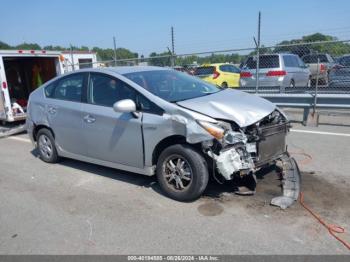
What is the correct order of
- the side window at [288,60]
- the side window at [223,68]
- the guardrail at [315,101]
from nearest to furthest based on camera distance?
the guardrail at [315,101]
the side window at [288,60]
the side window at [223,68]

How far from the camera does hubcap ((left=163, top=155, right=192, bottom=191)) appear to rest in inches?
164

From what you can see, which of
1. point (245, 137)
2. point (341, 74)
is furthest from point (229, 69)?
point (245, 137)

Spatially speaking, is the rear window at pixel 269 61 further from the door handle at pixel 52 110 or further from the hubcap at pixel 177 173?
the hubcap at pixel 177 173

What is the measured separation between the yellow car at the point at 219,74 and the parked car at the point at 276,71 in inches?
101

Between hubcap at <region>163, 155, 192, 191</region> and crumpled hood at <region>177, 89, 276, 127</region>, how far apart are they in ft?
2.17

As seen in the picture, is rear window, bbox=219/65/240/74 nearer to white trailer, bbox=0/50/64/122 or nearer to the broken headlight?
white trailer, bbox=0/50/64/122

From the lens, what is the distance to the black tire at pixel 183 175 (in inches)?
159

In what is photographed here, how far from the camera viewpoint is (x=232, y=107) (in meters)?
4.25

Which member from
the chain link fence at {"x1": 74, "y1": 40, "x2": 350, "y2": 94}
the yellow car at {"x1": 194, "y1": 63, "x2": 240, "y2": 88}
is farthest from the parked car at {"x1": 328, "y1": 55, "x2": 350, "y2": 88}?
the yellow car at {"x1": 194, "y1": 63, "x2": 240, "y2": 88}

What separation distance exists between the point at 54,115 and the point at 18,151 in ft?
7.12

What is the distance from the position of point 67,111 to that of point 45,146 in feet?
3.56

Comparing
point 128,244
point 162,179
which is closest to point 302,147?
point 162,179

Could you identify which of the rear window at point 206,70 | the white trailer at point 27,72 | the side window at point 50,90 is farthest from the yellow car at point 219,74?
the side window at point 50,90

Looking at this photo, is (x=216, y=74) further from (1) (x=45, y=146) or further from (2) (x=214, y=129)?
(2) (x=214, y=129)
